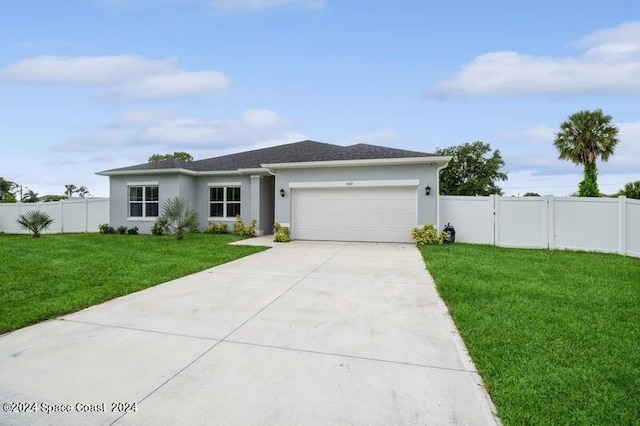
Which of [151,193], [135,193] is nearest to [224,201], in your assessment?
[151,193]

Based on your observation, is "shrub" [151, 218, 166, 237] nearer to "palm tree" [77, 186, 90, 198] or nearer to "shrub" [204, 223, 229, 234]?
"shrub" [204, 223, 229, 234]

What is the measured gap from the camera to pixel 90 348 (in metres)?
3.63

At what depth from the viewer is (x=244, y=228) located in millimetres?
15711

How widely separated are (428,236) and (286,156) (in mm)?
8089

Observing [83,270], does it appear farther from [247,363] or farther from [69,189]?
[69,189]

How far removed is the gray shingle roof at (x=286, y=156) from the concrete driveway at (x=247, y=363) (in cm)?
828

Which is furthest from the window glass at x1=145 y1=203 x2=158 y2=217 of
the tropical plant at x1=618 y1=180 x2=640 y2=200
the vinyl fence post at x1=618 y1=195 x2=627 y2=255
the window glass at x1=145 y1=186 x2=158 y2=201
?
the tropical plant at x1=618 y1=180 x2=640 y2=200

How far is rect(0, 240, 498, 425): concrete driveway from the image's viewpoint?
8.28ft

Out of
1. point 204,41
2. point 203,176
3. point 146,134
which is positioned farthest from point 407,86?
point 146,134

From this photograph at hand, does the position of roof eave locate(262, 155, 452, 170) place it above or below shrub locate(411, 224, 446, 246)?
above

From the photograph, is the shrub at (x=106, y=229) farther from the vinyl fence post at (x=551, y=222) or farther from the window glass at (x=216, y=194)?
the vinyl fence post at (x=551, y=222)

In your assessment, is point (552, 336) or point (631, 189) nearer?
point (552, 336)

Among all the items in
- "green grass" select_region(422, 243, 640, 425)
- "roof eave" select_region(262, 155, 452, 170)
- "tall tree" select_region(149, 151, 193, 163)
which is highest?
"tall tree" select_region(149, 151, 193, 163)

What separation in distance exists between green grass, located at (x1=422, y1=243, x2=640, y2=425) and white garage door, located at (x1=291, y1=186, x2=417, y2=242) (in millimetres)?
4901
